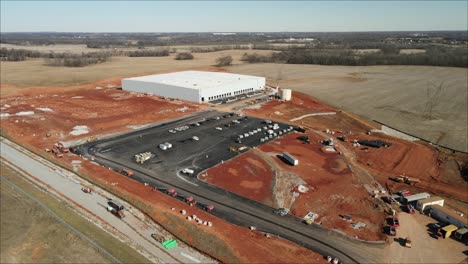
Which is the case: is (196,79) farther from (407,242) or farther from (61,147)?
(407,242)

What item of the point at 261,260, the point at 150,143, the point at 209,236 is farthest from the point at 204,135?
the point at 261,260

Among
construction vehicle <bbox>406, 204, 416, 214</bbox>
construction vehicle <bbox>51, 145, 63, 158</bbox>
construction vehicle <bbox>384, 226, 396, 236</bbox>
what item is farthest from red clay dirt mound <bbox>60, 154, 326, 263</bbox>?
construction vehicle <bbox>51, 145, 63, 158</bbox>

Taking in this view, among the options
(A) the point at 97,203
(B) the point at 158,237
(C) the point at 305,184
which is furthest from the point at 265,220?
(A) the point at 97,203

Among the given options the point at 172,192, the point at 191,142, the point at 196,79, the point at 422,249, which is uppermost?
the point at 196,79

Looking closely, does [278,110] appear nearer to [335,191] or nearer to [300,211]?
[335,191]

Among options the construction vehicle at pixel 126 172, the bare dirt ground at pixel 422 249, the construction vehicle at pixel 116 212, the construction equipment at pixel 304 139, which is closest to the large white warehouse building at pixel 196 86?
the construction equipment at pixel 304 139

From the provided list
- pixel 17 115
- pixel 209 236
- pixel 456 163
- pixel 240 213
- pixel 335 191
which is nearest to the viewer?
pixel 209 236
